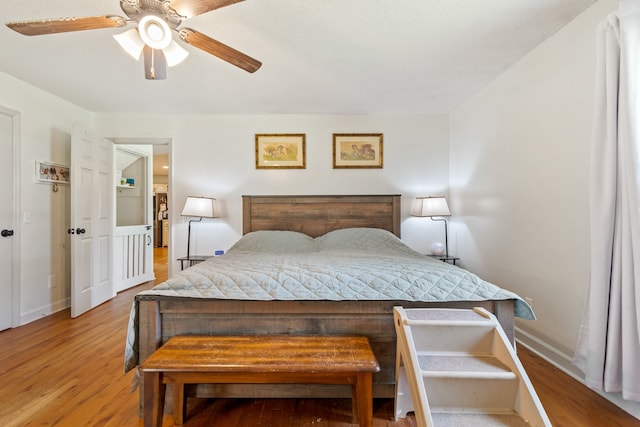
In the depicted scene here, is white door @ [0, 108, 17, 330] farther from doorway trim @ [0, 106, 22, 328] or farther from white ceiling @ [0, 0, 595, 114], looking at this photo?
white ceiling @ [0, 0, 595, 114]

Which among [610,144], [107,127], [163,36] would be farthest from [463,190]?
[107,127]

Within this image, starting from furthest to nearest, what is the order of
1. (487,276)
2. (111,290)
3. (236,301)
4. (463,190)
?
1. (111,290)
2. (463,190)
3. (487,276)
4. (236,301)

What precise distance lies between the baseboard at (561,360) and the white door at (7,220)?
4.47 metres

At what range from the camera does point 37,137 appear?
2859 millimetres

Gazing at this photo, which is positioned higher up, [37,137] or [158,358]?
[37,137]

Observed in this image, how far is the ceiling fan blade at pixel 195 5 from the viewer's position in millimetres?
A: 1331

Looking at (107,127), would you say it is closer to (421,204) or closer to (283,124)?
(283,124)

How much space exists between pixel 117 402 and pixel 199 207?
1962 millimetres

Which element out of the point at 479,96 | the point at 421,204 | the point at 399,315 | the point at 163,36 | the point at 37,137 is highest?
the point at 479,96

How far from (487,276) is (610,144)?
1.67m

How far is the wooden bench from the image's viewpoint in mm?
1231

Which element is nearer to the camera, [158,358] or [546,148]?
[158,358]

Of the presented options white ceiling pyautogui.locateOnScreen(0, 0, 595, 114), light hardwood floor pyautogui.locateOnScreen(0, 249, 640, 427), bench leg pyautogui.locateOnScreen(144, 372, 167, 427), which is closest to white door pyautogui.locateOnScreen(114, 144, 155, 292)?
white ceiling pyautogui.locateOnScreen(0, 0, 595, 114)

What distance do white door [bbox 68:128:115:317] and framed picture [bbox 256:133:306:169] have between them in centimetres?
179
